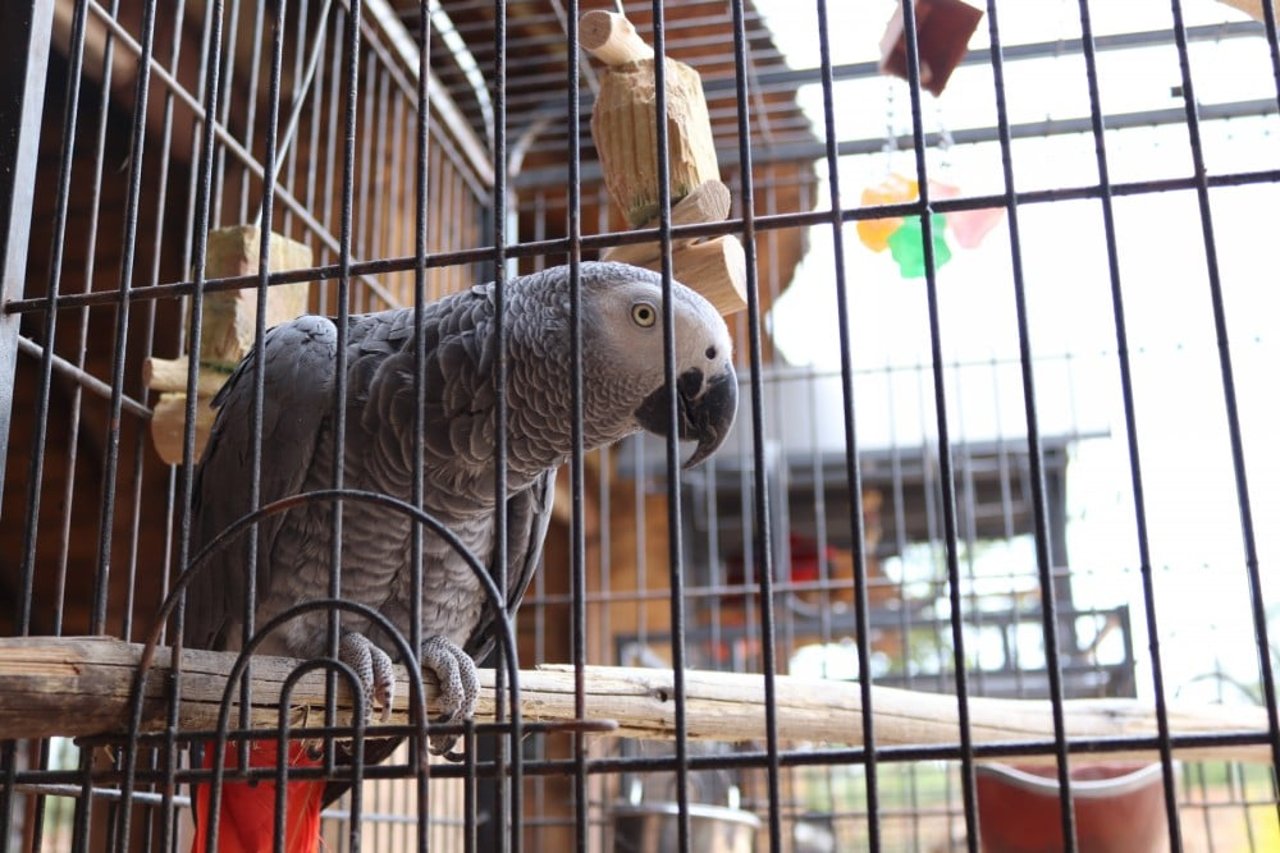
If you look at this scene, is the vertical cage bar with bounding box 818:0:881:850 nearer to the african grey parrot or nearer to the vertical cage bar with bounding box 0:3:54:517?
the african grey parrot

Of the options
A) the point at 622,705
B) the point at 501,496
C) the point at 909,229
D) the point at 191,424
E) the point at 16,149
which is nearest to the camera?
the point at 501,496

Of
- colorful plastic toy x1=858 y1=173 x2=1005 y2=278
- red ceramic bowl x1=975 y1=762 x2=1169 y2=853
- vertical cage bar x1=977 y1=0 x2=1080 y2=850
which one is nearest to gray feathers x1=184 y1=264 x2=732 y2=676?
vertical cage bar x1=977 y1=0 x2=1080 y2=850

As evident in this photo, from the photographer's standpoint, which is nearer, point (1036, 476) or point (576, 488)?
point (1036, 476)

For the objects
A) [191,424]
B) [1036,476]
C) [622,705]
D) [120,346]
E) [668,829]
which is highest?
[120,346]

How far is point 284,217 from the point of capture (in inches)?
101

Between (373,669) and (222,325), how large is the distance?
0.72 meters

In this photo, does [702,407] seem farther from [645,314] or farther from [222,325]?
[222,325]

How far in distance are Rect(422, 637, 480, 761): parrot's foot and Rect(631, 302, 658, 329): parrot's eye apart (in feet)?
1.75

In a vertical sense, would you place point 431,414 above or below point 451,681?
above

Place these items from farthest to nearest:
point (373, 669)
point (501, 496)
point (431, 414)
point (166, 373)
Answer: point (166, 373), point (431, 414), point (373, 669), point (501, 496)

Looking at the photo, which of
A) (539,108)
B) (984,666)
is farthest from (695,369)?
(984,666)

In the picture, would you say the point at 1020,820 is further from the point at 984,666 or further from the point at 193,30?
the point at 193,30

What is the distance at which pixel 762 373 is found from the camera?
4.09 feet

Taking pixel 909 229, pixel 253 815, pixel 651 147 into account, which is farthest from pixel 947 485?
pixel 909 229
